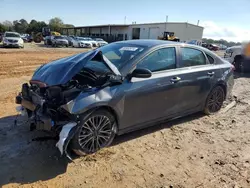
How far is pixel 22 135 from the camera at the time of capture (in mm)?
4016

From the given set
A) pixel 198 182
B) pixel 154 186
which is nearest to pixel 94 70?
pixel 154 186

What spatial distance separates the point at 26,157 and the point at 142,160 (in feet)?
5.46

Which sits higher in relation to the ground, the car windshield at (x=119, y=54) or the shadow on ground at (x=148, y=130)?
the car windshield at (x=119, y=54)

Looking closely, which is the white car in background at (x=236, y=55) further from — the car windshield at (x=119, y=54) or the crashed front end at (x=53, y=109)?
the crashed front end at (x=53, y=109)

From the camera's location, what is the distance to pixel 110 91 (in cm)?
350

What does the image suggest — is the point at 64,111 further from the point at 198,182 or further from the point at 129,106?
the point at 198,182

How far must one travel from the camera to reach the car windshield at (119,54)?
388 cm

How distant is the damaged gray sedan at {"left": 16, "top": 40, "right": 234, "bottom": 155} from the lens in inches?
128

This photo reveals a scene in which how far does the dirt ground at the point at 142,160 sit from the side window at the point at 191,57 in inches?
50.1

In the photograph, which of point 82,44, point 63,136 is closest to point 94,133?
point 63,136

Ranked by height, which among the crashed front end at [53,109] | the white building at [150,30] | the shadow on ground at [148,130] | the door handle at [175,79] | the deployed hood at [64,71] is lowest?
the shadow on ground at [148,130]

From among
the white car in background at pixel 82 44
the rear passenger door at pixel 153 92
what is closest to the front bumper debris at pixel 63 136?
the rear passenger door at pixel 153 92

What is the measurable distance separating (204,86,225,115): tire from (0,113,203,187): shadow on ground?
1935 mm

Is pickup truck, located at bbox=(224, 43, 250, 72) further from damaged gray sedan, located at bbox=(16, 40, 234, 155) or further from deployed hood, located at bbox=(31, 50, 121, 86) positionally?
deployed hood, located at bbox=(31, 50, 121, 86)
